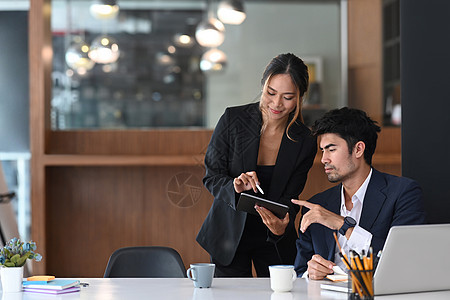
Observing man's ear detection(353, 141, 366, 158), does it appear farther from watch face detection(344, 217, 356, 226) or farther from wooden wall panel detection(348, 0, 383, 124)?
wooden wall panel detection(348, 0, 383, 124)

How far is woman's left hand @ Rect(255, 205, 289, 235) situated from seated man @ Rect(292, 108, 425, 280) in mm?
145

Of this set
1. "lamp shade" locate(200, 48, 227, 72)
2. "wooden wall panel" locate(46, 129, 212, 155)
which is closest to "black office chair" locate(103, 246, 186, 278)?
"wooden wall panel" locate(46, 129, 212, 155)

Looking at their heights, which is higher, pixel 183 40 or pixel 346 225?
pixel 183 40

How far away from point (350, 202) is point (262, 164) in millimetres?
446

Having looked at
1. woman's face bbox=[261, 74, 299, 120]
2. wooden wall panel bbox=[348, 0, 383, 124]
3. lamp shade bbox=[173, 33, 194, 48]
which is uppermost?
lamp shade bbox=[173, 33, 194, 48]

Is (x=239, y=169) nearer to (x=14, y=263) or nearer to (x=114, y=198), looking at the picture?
(x=14, y=263)

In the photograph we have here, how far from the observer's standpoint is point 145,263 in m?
2.31

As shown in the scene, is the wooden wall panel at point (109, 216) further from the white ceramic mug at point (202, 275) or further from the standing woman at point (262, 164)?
the white ceramic mug at point (202, 275)

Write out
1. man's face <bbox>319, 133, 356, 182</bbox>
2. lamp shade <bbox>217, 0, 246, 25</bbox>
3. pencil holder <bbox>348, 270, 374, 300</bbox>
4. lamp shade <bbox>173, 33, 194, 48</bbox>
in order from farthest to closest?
lamp shade <bbox>173, 33, 194, 48</bbox> → lamp shade <bbox>217, 0, 246, 25</bbox> → man's face <bbox>319, 133, 356, 182</bbox> → pencil holder <bbox>348, 270, 374, 300</bbox>

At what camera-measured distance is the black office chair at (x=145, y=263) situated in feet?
7.45

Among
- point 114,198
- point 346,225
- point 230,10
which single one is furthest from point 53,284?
point 230,10

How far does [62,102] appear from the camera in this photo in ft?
23.4

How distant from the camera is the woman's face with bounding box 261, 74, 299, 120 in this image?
7.87 ft

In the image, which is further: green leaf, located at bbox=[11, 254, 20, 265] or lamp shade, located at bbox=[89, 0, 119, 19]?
lamp shade, located at bbox=[89, 0, 119, 19]
